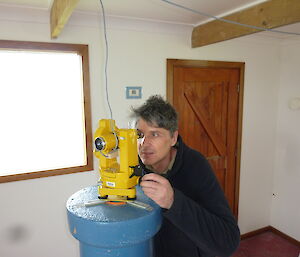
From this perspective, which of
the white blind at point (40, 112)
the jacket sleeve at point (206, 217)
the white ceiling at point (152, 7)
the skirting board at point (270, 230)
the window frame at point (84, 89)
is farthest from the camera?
the skirting board at point (270, 230)

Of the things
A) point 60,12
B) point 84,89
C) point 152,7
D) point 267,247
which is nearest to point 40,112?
point 84,89

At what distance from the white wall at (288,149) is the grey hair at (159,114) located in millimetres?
2478

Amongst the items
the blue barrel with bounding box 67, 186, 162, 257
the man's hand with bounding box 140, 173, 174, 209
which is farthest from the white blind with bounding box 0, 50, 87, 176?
the man's hand with bounding box 140, 173, 174, 209

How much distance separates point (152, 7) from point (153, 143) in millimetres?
1269

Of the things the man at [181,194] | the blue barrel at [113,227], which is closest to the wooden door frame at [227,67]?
the man at [181,194]

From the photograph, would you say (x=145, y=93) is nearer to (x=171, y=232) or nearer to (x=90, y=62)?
(x=90, y=62)

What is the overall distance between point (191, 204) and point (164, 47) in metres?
1.91

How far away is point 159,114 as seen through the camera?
119 cm

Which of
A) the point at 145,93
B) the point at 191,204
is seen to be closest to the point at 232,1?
the point at 145,93

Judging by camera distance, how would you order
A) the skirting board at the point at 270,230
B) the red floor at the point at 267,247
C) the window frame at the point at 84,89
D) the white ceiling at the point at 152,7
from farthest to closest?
1. the skirting board at the point at 270,230
2. the red floor at the point at 267,247
3. the window frame at the point at 84,89
4. the white ceiling at the point at 152,7

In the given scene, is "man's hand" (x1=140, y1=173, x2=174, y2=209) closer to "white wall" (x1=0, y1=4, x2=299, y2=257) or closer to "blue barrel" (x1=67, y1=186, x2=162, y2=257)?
"blue barrel" (x1=67, y1=186, x2=162, y2=257)

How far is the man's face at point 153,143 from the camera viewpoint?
121 cm

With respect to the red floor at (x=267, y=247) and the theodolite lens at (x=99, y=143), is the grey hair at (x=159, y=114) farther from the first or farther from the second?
the red floor at (x=267, y=247)

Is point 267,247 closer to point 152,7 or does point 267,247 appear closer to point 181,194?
point 181,194
